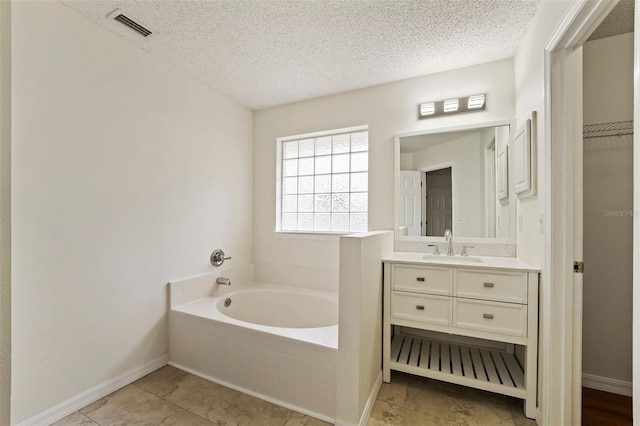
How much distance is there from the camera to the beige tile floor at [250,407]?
1637 millimetres

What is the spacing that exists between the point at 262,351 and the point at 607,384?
2278mm

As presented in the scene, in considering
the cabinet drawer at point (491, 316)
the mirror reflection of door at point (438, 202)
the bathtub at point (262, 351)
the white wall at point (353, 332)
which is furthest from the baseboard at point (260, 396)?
the mirror reflection of door at point (438, 202)

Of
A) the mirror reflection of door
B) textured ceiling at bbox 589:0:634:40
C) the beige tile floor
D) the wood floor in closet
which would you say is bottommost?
the beige tile floor

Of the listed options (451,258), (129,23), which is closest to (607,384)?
(451,258)

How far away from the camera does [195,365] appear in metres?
2.12

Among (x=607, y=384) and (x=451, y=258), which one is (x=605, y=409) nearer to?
(x=607, y=384)

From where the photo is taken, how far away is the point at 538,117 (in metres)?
1.65

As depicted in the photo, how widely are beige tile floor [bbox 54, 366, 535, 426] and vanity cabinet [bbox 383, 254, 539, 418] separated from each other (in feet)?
0.42

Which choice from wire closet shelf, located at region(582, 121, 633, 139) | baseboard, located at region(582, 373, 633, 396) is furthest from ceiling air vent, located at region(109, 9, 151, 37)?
baseboard, located at region(582, 373, 633, 396)

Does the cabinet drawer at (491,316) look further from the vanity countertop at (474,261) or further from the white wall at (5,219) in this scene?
the white wall at (5,219)

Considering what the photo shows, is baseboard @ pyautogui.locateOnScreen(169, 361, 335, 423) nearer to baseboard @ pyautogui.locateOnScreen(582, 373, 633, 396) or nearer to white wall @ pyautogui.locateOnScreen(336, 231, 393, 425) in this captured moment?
white wall @ pyautogui.locateOnScreen(336, 231, 393, 425)

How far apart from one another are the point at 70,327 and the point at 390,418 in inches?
76.9

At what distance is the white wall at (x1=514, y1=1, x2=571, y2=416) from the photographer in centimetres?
151

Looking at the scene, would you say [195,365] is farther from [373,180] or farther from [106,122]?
[373,180]
